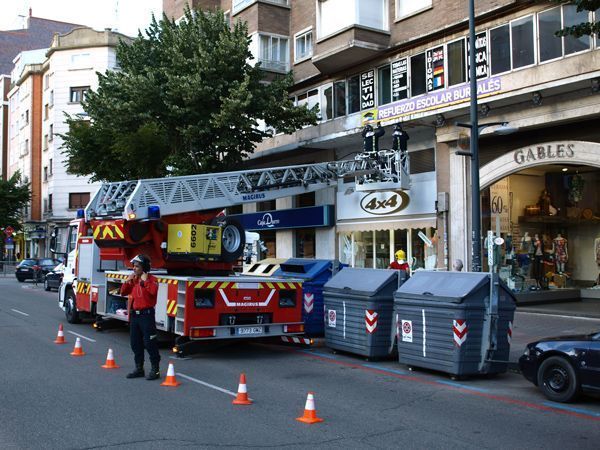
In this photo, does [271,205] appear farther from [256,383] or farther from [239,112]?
[256,383]

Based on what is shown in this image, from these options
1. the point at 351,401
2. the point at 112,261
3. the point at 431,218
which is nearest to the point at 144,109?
the point at 112,261

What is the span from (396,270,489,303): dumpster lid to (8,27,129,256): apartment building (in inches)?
1669

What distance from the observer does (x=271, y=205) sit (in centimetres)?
2875

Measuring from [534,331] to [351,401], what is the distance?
762 centimetres

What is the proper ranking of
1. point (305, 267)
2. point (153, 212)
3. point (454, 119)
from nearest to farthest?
1. point (153, 212)
2. point (305, 267)
3. point (454, 119)

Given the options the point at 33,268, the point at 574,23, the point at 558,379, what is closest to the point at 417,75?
the point at 574,23

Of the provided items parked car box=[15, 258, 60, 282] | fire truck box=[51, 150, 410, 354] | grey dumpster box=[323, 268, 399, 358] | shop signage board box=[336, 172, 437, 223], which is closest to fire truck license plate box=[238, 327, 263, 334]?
fire truck box=[51, 150, 410, 354]

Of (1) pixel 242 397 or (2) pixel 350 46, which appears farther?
(2) pixel 350 46

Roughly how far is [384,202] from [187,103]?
763cm

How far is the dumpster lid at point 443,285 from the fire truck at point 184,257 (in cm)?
263

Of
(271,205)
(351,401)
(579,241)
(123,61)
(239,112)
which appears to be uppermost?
(123,61)

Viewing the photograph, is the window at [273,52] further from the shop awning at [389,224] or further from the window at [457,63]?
the window at [457,63]

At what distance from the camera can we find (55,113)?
5256 centimetres

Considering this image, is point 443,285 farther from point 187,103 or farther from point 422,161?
point 187,103
